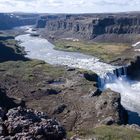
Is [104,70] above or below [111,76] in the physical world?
below

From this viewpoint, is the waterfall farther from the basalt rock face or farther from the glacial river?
the basalt rock face

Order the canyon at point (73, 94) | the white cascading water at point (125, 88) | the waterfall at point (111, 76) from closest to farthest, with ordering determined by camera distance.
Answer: the canyon at point (73, 94) → the white cascading water at point (125, 88) → the waterfall at point (111, 76)

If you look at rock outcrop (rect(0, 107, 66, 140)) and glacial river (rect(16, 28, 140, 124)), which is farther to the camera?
glacial river (rect(16, 28, 140, 124))

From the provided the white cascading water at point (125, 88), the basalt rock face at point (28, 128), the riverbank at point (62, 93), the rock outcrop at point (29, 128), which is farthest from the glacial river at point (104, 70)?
the rock outcrop at point (29, 128)

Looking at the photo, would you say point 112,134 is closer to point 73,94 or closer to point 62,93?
point 73,94

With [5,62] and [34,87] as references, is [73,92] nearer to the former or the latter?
[34,87]

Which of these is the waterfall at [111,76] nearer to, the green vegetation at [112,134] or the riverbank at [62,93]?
the riverbank at [62,93]

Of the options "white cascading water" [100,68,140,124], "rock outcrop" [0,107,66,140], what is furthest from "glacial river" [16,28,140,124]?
"rock outcrop" [0,107,66,140]

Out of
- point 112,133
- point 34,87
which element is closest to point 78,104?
point 34,87

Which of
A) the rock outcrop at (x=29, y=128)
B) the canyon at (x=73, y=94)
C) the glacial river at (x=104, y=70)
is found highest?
the rock outcrop at (x=29, y=128)

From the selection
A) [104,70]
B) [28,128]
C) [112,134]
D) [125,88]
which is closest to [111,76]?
[104,70]

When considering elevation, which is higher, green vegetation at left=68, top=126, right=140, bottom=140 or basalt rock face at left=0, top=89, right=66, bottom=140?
basalt rock face at left=0, top=89, right=66, bottom=140


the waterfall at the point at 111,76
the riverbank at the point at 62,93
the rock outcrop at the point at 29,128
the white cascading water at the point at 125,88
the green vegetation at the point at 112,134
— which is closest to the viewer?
the rock outcrop at the point at 29,128
